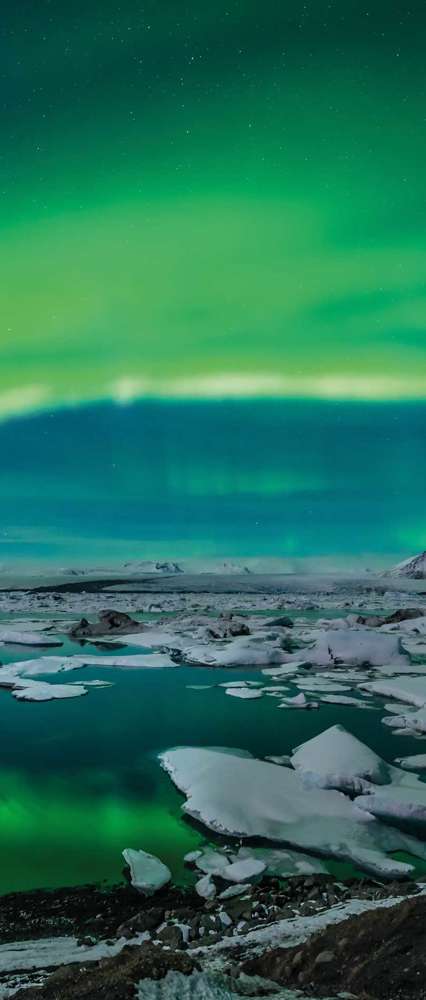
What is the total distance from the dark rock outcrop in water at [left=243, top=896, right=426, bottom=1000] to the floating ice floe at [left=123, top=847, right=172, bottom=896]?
66.8 inches

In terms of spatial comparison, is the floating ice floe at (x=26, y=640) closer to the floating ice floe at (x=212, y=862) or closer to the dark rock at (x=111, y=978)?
the floating ice floe at (x=212, y=862)

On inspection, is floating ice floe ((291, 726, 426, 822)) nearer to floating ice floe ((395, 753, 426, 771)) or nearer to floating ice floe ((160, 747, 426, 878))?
floating ice floe ((160, 747, 426, 878))

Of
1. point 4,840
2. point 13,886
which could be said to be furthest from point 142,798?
point 13,886

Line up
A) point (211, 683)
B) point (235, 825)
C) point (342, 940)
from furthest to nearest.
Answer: point (211, 683)
point (235, 825)
point (342, 940)

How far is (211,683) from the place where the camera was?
14945 millimetres

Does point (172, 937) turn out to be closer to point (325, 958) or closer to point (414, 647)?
point (325, 958)

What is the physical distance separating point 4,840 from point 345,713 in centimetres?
671

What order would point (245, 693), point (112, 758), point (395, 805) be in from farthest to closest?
point (245, 693)
point (112, 758)
point (395, 805)

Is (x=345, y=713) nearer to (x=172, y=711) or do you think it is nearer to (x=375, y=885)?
(x=172, y=711)

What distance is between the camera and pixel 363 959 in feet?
11.0

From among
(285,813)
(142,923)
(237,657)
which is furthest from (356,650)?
(142,923)

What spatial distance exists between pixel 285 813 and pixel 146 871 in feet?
5.10

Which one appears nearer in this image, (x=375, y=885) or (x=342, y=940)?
(x=342, y=940)

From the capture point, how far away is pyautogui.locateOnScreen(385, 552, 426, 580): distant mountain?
84.8 metres
